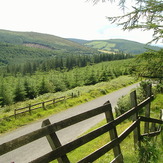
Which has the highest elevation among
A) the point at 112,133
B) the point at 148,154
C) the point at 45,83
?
the point at 112,133

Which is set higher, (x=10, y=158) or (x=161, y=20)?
(x=161, y=20)

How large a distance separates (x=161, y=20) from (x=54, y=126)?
6425 millimetres

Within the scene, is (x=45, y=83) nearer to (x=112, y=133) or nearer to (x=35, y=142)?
(x=35, y=142)

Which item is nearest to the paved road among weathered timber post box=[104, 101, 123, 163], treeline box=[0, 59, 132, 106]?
weathered timber post box=[104, 101, 123, 163]

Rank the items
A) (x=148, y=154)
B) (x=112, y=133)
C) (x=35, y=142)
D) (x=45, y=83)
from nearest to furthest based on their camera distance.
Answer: (x=112, y=133) → (x=148, y=154) → (x=35, y=142) → (x=45, y=83)

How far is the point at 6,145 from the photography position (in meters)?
2.17

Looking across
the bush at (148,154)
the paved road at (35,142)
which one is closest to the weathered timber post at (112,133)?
the bush at (148,154)

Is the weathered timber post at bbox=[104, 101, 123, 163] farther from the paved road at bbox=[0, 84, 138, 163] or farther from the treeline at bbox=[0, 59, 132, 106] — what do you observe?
the treeline at bbox=[0, 59, 132, 106]

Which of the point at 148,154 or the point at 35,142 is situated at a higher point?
the point at 148,154

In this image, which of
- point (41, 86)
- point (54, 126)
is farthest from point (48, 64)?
point (54, 126)

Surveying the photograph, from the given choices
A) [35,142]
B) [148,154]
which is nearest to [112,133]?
[148,154]

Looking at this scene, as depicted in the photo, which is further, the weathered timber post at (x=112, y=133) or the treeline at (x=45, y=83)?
the treeline at (x=45, y=83)

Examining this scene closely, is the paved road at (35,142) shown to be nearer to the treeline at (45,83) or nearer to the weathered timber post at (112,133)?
the weathered timber post at (112,133)

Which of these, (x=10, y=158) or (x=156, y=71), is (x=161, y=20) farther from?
(x=10, y=158)
